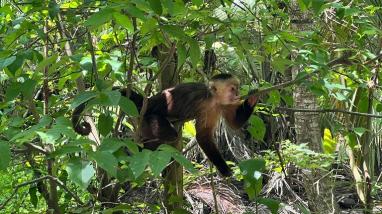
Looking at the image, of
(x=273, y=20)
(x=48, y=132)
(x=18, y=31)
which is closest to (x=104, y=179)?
(x=18, y=31)

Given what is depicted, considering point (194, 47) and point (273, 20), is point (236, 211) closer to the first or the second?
point (273, 20)

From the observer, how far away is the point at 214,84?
131 inches

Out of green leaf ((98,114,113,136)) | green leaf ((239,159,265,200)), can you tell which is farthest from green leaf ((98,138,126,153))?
green leaf ((239,159,265,200))

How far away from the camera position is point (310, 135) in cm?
418

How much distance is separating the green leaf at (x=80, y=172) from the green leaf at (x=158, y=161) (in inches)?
5.6

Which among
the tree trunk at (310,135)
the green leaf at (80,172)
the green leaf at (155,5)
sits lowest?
the tree trunk at (310,135)

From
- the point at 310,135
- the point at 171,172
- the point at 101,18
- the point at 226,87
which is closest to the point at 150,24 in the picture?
the point at 101,18

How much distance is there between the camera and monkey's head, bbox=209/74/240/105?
129 inches

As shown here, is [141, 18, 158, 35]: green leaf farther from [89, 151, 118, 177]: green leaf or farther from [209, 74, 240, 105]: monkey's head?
[209, 74, 240, 105]: monkey's head

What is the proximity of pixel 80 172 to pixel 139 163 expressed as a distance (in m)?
0.14

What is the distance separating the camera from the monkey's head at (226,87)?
10.7 ft

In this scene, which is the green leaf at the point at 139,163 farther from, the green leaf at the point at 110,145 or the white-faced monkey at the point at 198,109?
the white-faced monkey at the point at 198,109

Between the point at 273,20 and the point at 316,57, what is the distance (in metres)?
1.06

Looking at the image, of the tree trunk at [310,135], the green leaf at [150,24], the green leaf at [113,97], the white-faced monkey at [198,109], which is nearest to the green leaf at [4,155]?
the green leaf at [113,97]
